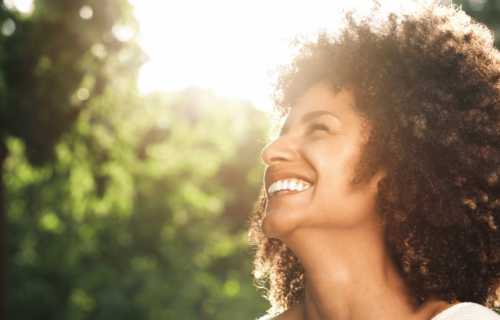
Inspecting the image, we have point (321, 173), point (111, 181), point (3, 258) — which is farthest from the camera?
point (3, 258)

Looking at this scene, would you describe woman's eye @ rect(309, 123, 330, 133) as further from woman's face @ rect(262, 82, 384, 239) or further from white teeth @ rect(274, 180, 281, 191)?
white teeth @ rect(274, 180, 281, 191)

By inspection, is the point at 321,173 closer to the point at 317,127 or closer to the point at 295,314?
the point at 317,127

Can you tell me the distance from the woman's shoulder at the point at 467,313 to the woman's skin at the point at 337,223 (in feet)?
0.28

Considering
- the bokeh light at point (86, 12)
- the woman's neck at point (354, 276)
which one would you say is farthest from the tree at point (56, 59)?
the woman's neck at point (354, 276)

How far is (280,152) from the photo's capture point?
2.09 m

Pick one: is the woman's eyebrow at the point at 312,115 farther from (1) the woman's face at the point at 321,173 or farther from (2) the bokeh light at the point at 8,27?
(2) the bokeh light at the point at 8,27

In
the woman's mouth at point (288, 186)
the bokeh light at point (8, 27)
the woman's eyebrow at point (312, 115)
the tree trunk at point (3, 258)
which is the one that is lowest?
the woman's mouth at point (288, 186)

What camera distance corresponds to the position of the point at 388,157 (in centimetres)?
207

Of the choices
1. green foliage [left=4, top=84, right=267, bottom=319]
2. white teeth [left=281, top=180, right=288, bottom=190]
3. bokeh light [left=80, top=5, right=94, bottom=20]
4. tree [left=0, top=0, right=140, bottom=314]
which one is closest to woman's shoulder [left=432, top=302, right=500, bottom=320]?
white teeth [left=281, top=180, right=288, bottom=190]

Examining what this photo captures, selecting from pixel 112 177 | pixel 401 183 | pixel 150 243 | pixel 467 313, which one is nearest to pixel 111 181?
pixel 112 177

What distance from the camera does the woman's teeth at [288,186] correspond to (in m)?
2.04

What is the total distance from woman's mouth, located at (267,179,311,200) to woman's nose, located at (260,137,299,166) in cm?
11

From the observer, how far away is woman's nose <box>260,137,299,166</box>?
6.81 feet

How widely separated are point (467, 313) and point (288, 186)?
3.10 feet
